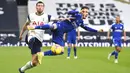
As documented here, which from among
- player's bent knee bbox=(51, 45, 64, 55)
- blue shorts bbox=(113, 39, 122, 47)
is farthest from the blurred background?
player's bent knee bbox=(51, 45, 64, 55)

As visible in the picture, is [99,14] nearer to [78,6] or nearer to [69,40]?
[78,6]

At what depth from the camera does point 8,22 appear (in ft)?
109

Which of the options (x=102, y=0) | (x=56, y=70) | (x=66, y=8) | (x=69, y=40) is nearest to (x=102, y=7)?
(x=102, y=0)

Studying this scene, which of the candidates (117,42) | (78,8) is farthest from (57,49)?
(78,8)

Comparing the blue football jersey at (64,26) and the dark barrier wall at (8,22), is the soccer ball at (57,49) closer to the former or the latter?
the blue football jersey at (64,26)

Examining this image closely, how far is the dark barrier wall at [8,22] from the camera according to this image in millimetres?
31734

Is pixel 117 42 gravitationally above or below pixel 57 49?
below

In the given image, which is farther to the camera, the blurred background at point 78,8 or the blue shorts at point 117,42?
the blurred background at point 78,8

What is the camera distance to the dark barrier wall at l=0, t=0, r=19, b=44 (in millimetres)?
31734

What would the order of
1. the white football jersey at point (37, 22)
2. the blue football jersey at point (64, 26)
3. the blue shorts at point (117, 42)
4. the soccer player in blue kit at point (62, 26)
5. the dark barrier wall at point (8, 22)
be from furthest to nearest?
the dark barrier wall at point (8, 22) → the blue shorts at point (117, 42) → the white football jersey at point (37, 22) → the blue football jersey at point (64, 26) → the soccer player in blue kit at point (62, 26)

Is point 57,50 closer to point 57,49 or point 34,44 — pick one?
point 57,49

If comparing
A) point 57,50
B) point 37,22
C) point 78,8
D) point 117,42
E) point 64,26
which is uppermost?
point 37,22

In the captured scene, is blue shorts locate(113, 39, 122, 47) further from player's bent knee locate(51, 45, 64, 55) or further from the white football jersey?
player's bent knee locate(51, 45, 64, 55)

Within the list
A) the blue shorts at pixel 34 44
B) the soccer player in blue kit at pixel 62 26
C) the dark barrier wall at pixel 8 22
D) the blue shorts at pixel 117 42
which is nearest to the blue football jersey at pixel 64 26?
the soccer player in blue kit at pixel 62 26
